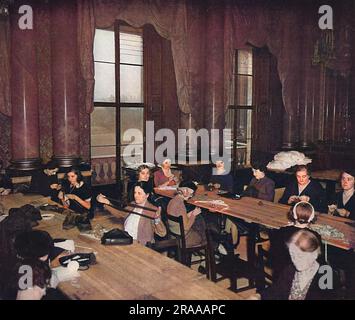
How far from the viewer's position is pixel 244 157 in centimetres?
998

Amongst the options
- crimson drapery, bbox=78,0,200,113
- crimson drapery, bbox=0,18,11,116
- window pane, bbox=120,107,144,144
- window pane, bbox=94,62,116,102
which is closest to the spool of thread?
crimson drapery, bbox=78,0,200,113

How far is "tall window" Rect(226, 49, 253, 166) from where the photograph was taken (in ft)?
31.4

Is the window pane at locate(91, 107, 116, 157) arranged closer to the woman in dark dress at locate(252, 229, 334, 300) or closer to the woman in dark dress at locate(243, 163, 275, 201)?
the woman in dark dress at locate(243, 163, 275, 201)

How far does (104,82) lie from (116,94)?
33 cm

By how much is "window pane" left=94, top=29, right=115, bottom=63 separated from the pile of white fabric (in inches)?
164

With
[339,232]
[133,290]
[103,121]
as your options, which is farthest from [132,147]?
[133,290]

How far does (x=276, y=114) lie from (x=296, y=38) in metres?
1.86

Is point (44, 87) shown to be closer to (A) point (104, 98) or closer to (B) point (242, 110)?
(A) point (104, 98)

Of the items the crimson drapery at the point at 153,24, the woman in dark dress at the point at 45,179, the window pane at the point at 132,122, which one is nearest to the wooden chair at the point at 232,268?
the woman in dark dress at the point at 45,179

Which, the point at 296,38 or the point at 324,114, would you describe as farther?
the point at 324,114

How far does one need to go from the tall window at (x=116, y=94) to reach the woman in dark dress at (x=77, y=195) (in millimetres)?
3190

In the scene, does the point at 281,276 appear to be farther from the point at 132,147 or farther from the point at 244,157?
the point at 244,157

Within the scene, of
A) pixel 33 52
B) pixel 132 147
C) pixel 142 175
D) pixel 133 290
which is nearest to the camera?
pixel 133 290

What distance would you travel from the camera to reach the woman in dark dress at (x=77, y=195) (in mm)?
4453
